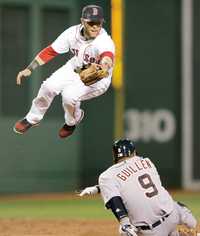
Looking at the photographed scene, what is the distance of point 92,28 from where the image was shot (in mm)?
9344

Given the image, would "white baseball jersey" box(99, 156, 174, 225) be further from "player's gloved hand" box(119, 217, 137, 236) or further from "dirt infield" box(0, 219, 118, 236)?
"dirt infield" box(0, 219, 118, 236)

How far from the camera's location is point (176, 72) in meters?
20.8

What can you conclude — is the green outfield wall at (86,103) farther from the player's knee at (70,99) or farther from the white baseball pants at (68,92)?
the player's knee at (70,99)

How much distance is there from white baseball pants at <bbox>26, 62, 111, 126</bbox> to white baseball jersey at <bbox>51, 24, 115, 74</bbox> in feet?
0.60

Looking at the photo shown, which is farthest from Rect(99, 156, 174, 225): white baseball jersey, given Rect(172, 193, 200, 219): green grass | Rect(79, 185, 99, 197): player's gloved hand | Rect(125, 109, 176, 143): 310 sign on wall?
Rect(125, 109, 176, 143): 310 sign on wall

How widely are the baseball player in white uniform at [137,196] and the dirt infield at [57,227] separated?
5.22 ft

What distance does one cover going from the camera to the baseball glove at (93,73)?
8953 mm

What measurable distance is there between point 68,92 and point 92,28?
34.8 inches

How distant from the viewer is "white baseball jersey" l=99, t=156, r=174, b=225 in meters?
9.23

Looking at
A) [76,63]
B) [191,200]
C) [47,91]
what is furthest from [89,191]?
[191,200]

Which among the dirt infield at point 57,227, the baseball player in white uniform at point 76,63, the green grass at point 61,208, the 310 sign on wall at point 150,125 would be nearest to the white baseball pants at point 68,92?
the baseball player in white uniform at point 76,63

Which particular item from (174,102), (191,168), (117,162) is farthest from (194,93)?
(117,162)

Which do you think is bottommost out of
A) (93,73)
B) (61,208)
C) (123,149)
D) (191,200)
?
(191,200)

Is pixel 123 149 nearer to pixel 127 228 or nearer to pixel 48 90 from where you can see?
pixel 127 228
